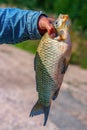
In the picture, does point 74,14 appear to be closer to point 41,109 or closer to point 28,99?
point 28,99

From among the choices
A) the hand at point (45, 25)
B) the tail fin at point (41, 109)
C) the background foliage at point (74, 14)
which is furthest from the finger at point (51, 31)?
the background foliage at point (74, 14)

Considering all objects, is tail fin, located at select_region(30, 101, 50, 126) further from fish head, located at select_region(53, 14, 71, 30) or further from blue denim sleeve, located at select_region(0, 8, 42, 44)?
fish head, located at select_region(53, 14, 71, 30)

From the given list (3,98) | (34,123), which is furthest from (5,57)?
(34,123)

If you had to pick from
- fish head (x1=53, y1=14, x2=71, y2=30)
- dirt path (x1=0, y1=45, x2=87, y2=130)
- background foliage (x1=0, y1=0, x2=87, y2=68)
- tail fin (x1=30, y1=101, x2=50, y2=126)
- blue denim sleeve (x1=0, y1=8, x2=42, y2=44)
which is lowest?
background foliage (x1=0, y1=0, x2=87, y2=68)

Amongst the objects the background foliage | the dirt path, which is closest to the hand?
the dirt path

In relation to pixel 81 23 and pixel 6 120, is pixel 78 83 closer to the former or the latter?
pixel 6 120
